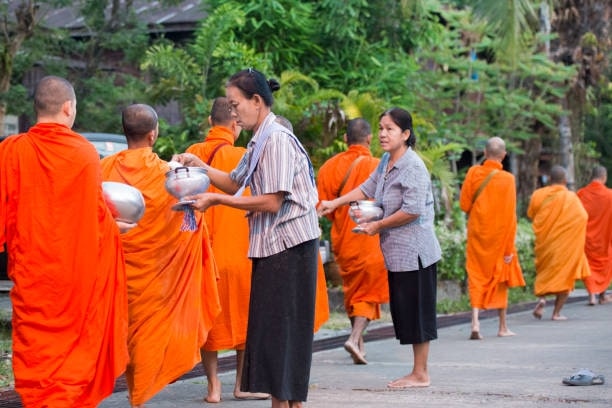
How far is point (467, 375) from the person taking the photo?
9117 mm

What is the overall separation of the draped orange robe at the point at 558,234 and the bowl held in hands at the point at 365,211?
6786mm

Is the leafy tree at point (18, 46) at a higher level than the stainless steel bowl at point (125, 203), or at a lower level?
higher

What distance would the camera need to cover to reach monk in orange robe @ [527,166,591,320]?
14.9 metres

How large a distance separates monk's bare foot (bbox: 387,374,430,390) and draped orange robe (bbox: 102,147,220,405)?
1.74 meters

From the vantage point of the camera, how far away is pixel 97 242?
Result: 6395mm

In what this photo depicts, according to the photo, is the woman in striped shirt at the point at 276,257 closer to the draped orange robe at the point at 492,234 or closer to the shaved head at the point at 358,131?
the shaved head at the point at 358,131

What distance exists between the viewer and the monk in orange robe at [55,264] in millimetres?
6301

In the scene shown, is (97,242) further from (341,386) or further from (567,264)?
(567,264)

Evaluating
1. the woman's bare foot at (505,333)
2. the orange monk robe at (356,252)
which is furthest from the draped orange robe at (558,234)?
the orange monk robe at (356,252)

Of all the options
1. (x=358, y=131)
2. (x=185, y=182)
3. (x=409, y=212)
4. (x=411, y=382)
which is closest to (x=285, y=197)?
(x=185, y=182)

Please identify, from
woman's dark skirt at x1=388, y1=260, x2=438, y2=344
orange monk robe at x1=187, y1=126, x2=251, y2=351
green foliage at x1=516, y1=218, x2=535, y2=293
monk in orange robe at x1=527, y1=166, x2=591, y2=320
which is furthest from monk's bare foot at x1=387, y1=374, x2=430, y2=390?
green foliage at x1=516, y1=218, x2=535, y2=293

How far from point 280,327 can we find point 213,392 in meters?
1.89

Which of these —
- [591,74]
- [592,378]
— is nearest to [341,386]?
[592,378]

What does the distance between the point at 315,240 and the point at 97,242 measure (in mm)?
1122
